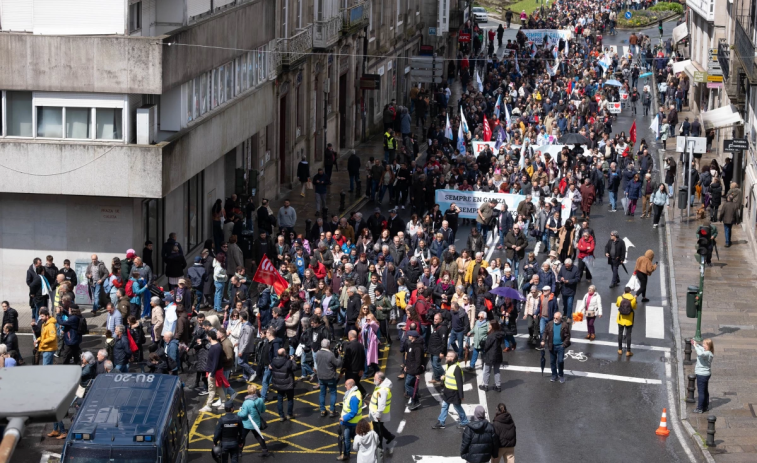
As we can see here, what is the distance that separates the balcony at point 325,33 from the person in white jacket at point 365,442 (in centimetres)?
2739

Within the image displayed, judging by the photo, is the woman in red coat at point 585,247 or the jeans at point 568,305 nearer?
Answer: the jeans at point 568,305

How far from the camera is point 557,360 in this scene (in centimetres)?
2305

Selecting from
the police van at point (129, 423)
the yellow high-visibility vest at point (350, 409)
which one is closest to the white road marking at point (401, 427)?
the yellow high-visibility vest at point (350, 409)

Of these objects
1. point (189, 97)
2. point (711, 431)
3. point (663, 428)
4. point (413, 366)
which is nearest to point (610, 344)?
point (663, 428)

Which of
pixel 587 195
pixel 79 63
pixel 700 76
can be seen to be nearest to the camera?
pixel 79 63

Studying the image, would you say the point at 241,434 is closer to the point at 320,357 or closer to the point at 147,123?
the point at 320,357

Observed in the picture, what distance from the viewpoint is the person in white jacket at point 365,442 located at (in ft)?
55.8

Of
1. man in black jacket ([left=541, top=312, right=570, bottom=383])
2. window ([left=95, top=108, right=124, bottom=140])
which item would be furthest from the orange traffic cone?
window ([left=95, top=108, right=124, bottom=140])

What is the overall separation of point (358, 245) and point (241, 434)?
1215cm

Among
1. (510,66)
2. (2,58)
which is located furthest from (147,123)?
(510,66)

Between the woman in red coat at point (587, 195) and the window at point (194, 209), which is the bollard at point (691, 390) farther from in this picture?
the woman in red coat at point (587, 195)

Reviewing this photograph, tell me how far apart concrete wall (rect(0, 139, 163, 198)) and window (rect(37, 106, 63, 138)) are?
0.36 metres

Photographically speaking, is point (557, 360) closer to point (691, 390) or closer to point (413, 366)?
point (691, 390)

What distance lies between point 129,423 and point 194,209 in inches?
642
